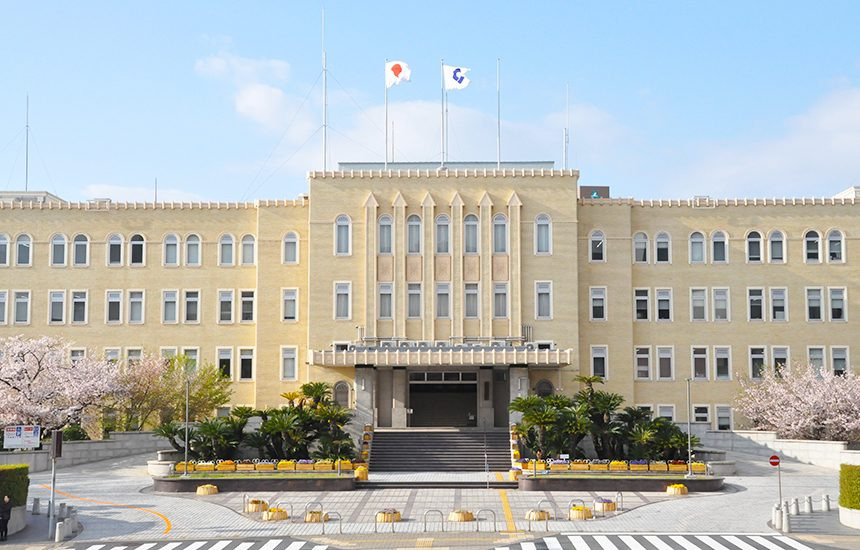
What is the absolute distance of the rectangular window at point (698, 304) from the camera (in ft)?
209

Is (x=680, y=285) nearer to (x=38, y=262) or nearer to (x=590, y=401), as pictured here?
(x=590, y=401)

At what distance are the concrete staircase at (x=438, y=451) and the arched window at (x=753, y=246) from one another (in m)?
20.3

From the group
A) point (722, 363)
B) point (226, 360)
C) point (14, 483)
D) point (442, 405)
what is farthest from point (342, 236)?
point (14, 483)

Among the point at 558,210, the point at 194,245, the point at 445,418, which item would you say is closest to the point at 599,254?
the point at 558,210

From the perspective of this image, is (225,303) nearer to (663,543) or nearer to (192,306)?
(192,306)

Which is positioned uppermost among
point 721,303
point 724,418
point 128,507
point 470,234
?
point 470,234

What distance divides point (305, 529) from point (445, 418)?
2764 cm

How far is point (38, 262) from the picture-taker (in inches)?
2552

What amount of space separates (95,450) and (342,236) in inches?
717

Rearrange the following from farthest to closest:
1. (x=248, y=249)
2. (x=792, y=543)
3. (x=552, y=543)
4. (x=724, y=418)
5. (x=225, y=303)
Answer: (x=248, y=249), (x=225, y=303), (x=724, y=418), (x=552, y=543), (x=792, y=543)

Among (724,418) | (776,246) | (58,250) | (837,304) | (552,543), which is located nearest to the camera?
(552,543)

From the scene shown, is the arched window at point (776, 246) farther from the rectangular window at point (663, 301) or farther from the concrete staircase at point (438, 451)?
the concrete staircase at point (438, 451)

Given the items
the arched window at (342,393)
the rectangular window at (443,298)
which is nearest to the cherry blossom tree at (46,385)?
the arched window at (342,393)

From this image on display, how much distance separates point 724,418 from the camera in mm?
62344
